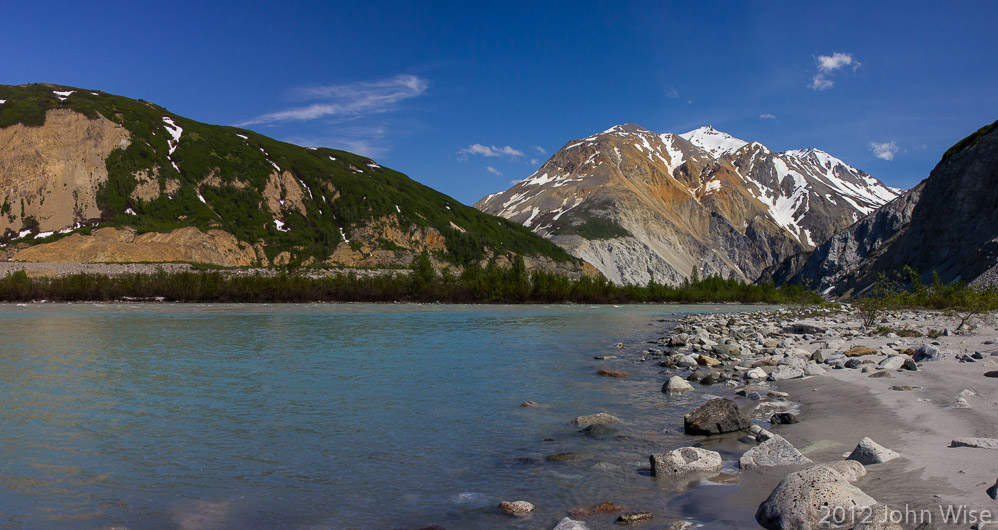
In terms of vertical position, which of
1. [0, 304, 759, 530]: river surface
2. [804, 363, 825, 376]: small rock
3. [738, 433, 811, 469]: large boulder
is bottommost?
[0, 304, 759, 530]: river surface

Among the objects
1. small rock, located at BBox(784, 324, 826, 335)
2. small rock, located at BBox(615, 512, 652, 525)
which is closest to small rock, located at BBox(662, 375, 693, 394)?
small rock, located at BBox(615, 512, 652, 525)

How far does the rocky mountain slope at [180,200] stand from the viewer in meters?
114

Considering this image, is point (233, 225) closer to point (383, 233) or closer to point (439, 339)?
point (383, 233)

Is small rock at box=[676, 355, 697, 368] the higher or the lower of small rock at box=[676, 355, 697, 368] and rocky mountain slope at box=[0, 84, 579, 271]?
the lower

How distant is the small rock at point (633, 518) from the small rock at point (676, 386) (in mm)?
8481

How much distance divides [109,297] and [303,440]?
276 feet

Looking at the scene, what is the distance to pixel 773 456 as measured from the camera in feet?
26.4

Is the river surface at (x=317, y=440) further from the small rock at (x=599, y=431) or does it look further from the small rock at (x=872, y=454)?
the small rock at (x=872, y=454)

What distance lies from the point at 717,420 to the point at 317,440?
24.2 ft

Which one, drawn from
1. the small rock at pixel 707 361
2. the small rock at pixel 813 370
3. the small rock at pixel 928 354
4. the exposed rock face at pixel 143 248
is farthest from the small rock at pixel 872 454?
the exposed rock face at pixel 143 248

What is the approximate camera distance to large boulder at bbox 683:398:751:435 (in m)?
10.2

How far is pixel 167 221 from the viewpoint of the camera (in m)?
126

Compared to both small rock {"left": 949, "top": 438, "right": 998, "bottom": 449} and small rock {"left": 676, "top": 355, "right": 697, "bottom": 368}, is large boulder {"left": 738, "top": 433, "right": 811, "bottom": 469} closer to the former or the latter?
small rock {"left": 949, "top": 438, "right": 998, "bottom": 449}

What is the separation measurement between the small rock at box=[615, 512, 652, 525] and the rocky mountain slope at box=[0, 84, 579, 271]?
12096cm
